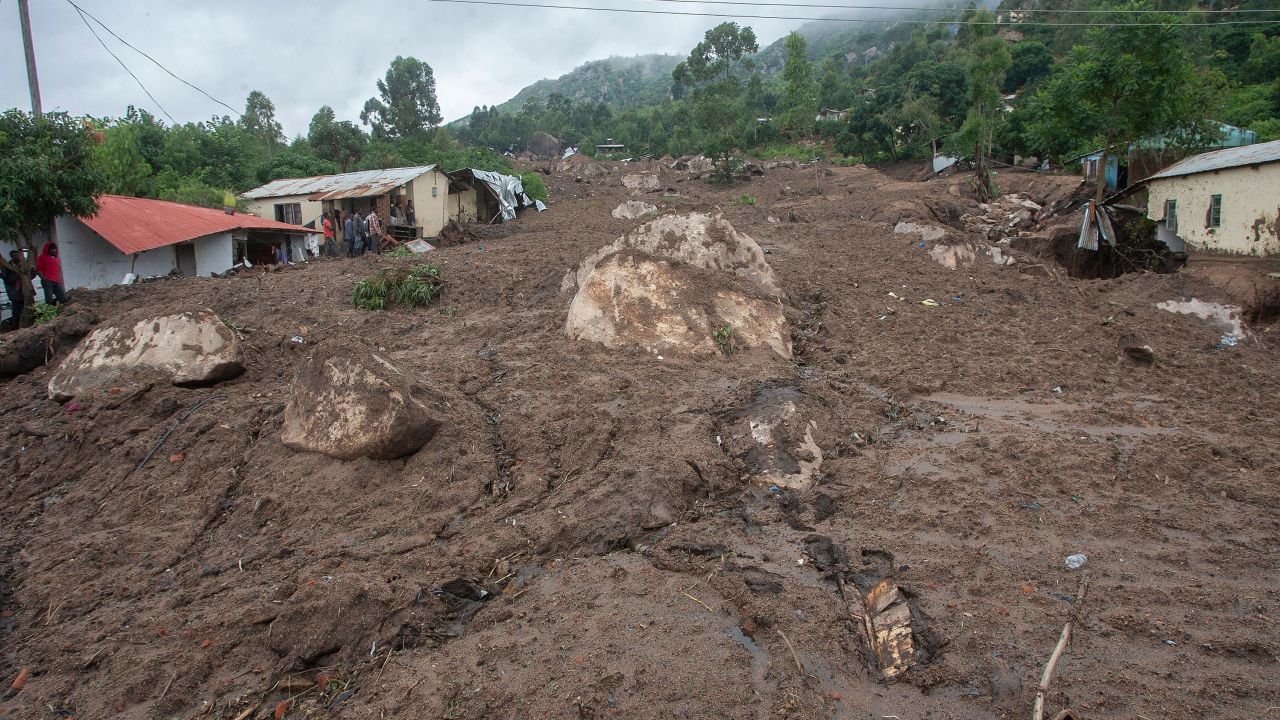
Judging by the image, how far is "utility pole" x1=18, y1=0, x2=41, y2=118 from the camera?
11.9 meters

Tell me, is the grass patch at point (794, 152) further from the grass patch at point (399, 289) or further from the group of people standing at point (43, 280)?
the group of people standing at point (43, 280)

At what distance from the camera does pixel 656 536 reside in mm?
4441

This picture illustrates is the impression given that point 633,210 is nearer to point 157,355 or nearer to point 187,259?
point 187,259

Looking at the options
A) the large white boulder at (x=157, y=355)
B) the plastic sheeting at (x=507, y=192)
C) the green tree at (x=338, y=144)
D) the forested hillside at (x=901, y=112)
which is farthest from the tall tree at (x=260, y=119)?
the large white boulder at (x=157, y=355)

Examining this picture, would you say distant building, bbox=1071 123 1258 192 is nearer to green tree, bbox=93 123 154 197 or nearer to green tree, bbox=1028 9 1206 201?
green tree, bbox=1028 9 1206 201

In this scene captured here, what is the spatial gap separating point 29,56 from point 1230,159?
20.9 meters

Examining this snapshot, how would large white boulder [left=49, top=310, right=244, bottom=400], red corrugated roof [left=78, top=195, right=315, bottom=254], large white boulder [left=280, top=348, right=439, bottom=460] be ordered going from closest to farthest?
large white boulder [left=280, top=348, right=439, bottom=460], large white boulder [left=49, top=310, right=244, bottom=400], red corrugated roof [left=78, top=195, right=315, bottom=254]

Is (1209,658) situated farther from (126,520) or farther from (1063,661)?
(126,520)

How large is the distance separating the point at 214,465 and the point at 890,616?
5159mm

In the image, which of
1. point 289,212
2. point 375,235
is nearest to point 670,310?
point 375,235

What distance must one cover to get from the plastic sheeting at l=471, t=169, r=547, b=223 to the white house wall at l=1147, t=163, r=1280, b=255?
660 inches

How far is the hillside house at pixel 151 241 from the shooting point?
43.5ft

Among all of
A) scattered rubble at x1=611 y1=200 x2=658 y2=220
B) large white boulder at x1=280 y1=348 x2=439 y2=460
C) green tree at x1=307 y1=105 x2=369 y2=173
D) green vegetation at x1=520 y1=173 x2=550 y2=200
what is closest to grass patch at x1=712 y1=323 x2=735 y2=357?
large white boulder at x1=280 y1=348 x2=439 y2=460

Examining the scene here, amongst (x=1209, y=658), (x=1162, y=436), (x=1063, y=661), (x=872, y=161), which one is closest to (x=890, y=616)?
(x=1063, y=661)
